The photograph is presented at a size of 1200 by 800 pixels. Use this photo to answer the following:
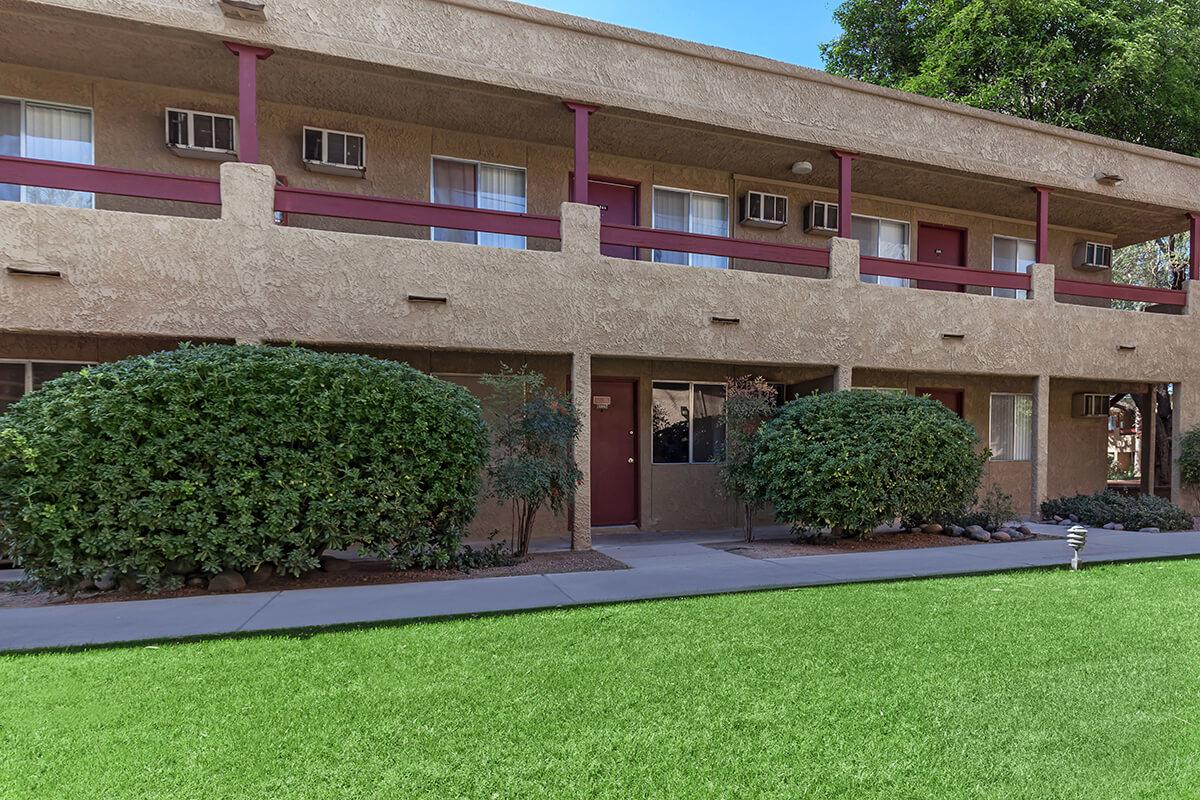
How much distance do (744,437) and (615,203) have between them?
181 inches

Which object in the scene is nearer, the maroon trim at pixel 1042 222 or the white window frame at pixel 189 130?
the white window frame at pixel 189 130

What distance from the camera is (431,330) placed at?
8.30m

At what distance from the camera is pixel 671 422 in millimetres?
11227

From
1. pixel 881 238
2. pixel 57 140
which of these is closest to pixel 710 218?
pixel 881 238

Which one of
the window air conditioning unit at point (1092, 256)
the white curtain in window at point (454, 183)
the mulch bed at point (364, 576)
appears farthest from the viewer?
the window air conditioning unit at point (1092, 256)

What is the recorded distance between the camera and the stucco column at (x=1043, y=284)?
11805 millimetres

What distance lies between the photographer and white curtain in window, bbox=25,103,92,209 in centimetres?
830

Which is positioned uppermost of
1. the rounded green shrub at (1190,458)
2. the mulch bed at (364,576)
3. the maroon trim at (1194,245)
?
the maroon trim at (1194,245)

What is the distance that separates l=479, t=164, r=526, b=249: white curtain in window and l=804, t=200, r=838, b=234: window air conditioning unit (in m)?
5.48

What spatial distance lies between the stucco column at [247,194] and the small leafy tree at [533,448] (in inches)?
128

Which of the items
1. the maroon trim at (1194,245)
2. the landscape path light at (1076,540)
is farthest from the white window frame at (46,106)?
the maroon trim at (1194,245)

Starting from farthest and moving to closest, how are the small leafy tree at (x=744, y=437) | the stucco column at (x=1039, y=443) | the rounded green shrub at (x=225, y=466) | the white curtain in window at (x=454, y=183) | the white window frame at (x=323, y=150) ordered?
1. the stucco column at (x=1039, y=443)
2. the white curtain in window at (x=454, y=183)
3. the small leafy tree at (x=744, y=437)
4. the white window frame at (x=323, y=150)
5. the rounded green shrub at (x=225, y=466)

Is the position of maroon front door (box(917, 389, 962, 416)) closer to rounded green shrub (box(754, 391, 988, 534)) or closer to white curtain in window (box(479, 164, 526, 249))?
rounded green shrub (box(754, 391, 988, 534))

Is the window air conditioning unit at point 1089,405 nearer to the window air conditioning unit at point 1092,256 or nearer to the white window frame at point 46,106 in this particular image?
the window air conditioning unit at point 1092,256
